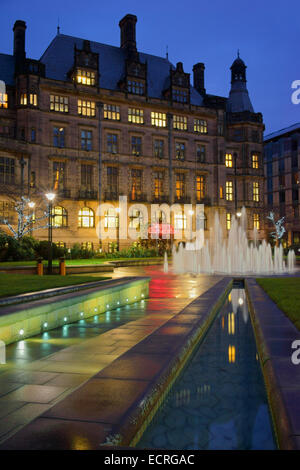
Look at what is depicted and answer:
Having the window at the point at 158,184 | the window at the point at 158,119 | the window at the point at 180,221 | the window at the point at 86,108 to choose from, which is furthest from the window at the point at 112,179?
the window at the point at 180,221

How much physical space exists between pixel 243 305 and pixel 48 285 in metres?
5.91

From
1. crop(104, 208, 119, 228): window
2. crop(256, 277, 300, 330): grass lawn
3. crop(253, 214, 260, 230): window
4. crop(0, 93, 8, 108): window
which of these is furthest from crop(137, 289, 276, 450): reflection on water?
crop(253, 214, 260, 230): window

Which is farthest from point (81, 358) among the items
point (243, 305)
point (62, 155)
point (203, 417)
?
point (62, 155)

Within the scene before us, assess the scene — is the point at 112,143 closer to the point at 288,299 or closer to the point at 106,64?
the point at 106,64

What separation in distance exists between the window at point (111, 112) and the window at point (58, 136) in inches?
208

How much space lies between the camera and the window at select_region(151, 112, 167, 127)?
45.7 metres

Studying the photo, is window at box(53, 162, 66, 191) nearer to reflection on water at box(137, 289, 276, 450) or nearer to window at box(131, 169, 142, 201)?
window at box(131, 169, 142, 201)

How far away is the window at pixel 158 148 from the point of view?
45656 mm

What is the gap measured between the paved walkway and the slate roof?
3810 centimetres

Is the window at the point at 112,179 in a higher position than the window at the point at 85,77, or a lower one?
lower

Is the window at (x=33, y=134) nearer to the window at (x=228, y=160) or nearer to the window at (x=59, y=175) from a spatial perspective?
the window at (x=59, y=175)

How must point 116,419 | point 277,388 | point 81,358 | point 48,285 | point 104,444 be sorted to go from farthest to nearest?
point 48,285, point 81,358, point 277,388, point 116,419, point 104,444

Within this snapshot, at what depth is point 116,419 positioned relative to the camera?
10.4 ft
